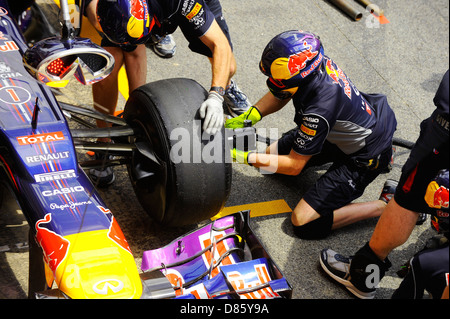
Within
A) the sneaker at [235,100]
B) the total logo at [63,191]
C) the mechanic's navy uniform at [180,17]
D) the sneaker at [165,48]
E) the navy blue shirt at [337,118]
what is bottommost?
the sneaker at [235,100]

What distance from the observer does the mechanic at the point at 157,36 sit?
3311 mm

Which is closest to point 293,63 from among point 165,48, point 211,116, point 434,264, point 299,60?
point 299,60

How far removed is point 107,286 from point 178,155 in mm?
939

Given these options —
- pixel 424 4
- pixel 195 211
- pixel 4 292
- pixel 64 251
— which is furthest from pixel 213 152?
pixel 424 4

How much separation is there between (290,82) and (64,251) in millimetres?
1749

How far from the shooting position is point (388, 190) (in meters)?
4.14

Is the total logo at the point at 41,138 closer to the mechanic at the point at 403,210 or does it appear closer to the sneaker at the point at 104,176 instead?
the sneaker at the point at 104,176

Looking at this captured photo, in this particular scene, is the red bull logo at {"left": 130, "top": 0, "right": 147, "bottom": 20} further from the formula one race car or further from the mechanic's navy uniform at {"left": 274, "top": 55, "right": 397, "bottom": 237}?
the mechanic's navy uniform at {"left": 274, "top": 55, "right": 397, "bottom": 237}

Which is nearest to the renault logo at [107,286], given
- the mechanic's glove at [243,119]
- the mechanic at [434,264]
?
the mechanic at [434,264]

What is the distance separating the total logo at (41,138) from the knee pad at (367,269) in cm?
181

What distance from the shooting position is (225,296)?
9.21 ft
